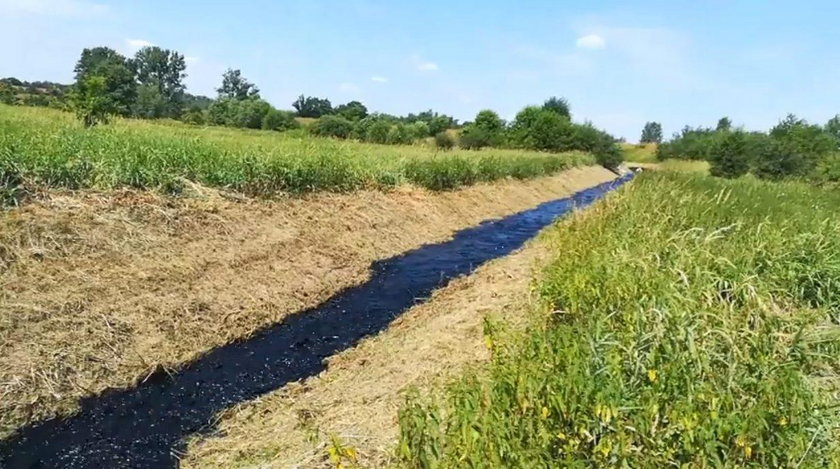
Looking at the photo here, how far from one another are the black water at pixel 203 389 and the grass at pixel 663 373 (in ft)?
7.94

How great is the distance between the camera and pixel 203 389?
5.63 metres

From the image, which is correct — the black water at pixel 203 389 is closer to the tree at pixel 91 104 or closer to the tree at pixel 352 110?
the tree at pixel 91 104

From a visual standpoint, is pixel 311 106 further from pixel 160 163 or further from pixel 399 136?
pixel 160 163

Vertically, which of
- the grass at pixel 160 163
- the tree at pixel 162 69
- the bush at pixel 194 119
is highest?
the tree at pixel 162 69

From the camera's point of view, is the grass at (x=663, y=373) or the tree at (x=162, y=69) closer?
the grass at (x=663, y=373)

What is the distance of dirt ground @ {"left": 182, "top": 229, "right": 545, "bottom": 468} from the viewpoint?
3.84 m

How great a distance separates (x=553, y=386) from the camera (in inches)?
113

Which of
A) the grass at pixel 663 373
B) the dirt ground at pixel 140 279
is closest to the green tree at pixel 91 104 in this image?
the dirt ground at pixel 140 279

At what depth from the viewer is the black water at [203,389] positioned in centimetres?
443

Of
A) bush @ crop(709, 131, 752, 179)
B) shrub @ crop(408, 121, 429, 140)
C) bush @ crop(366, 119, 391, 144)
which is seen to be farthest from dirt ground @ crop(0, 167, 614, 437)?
bush @ crop(709, 131, 752, 179)

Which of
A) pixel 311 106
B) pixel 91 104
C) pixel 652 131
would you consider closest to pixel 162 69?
pixel 311 106

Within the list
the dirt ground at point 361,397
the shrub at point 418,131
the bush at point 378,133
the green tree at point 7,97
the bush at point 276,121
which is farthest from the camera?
the bush at point 276,121

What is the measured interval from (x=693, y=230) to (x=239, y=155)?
8.50 m

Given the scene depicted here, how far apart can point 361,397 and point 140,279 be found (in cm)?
381
